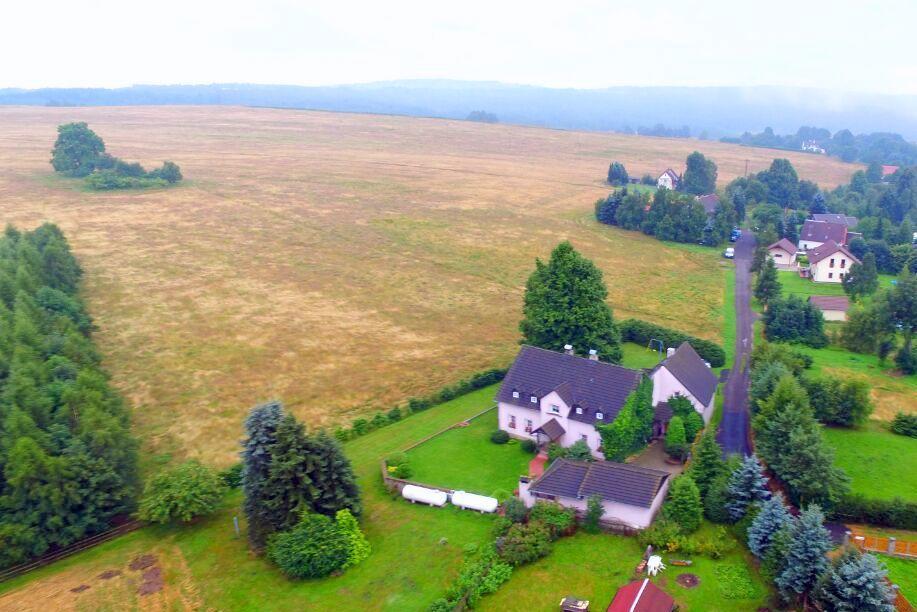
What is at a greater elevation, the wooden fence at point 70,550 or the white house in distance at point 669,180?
the white house in distance at point 669,180

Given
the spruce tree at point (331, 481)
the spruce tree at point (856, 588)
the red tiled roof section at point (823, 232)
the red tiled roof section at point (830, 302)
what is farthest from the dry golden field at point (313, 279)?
the spruce tree at point (856, 588)

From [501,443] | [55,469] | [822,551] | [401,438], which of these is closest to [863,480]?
[822,551]

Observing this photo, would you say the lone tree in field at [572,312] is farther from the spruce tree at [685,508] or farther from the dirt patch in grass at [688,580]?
the dirt patch in grass at [688,580]

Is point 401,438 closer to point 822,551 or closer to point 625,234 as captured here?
point 822,551

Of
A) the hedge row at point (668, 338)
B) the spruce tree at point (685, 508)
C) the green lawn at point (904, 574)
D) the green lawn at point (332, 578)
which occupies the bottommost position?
the green lawn at point (332, 578)

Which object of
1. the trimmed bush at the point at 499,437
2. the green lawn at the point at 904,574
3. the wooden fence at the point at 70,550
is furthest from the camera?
the trimmed bush at the point at 499,437

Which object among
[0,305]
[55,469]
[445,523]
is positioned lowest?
[445,523]

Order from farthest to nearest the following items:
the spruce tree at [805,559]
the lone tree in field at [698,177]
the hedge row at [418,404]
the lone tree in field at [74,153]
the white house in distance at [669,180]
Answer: the white house in distance at [669,180] → the lone tree in field at [698,177] → the lone tree in field at [74,153] → the hedge row at [418,404] → the spruce tree at [805,559]
